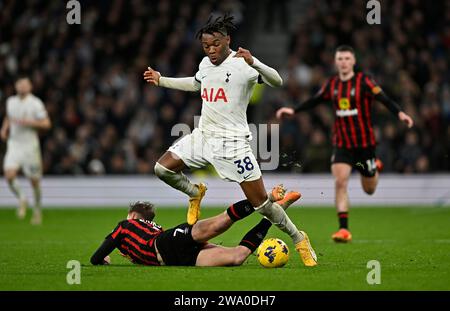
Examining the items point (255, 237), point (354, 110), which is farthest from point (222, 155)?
point (354, 110)

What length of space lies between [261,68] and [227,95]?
20.8 inches

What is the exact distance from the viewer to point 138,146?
21.2 meters

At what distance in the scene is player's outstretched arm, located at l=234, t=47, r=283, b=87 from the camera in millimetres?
8797

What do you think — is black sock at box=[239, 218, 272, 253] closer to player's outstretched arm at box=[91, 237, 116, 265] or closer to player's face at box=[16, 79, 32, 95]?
player's outstretched arm at box=[91, 237, 116, 265]

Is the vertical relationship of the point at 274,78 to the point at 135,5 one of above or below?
below

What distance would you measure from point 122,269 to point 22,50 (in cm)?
1490

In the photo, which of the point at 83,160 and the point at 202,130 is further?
the point at 83,160

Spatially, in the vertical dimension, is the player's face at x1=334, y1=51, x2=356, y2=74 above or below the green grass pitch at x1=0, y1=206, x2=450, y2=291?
above

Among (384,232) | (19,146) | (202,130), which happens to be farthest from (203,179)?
(202,130)

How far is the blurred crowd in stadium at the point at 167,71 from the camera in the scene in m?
20.7

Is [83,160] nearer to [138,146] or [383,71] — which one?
[138,146]

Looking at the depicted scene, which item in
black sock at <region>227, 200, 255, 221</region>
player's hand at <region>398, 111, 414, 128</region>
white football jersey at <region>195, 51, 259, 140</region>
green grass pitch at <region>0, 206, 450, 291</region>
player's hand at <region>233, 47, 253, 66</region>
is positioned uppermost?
player's hand at <region>233, 47, 253, 66</region>

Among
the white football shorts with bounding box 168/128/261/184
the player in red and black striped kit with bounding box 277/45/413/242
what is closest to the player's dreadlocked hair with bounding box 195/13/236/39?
the white football shorts with bounding box 168/128/261/184

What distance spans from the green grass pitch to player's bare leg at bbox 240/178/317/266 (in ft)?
0.50
